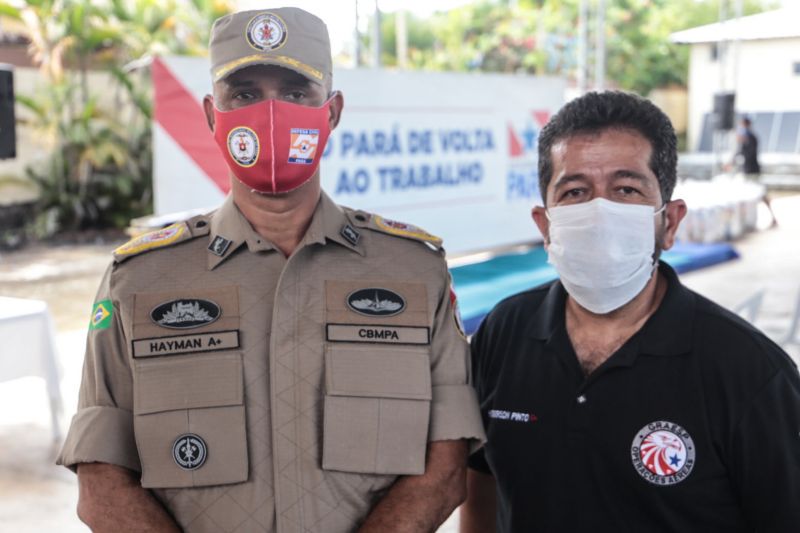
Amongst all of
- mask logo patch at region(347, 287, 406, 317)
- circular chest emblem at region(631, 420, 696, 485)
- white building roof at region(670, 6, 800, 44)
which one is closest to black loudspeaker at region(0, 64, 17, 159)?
mask logo patch at region(347, 287, 406, 317)

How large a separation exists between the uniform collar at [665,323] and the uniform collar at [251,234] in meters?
0.38

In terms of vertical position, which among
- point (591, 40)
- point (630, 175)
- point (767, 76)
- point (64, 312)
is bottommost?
point (64, 312)

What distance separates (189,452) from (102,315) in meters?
0.27

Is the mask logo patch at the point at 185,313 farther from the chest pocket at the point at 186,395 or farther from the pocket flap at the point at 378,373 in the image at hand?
the pocket flap at the point at 378,373

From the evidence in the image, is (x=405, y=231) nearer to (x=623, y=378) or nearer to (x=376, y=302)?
(x=376, y=302)

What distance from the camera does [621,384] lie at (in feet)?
5.01

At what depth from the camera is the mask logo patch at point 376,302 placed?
1505 mm

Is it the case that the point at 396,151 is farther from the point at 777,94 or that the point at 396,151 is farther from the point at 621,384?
the point at 777,94

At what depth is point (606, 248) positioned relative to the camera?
1604 millimetres

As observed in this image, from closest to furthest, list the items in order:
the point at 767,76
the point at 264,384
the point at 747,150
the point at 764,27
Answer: the point at 264,384, the point at 747,150, the point at 764,27, the point at 767,76

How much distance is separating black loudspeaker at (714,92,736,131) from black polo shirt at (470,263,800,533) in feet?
43.6

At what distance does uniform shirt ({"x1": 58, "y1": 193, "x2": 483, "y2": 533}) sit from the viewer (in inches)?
56.6

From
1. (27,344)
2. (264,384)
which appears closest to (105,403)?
(264,384)

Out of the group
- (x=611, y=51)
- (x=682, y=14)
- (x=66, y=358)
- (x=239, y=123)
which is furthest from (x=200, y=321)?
(x=682, y=14)
